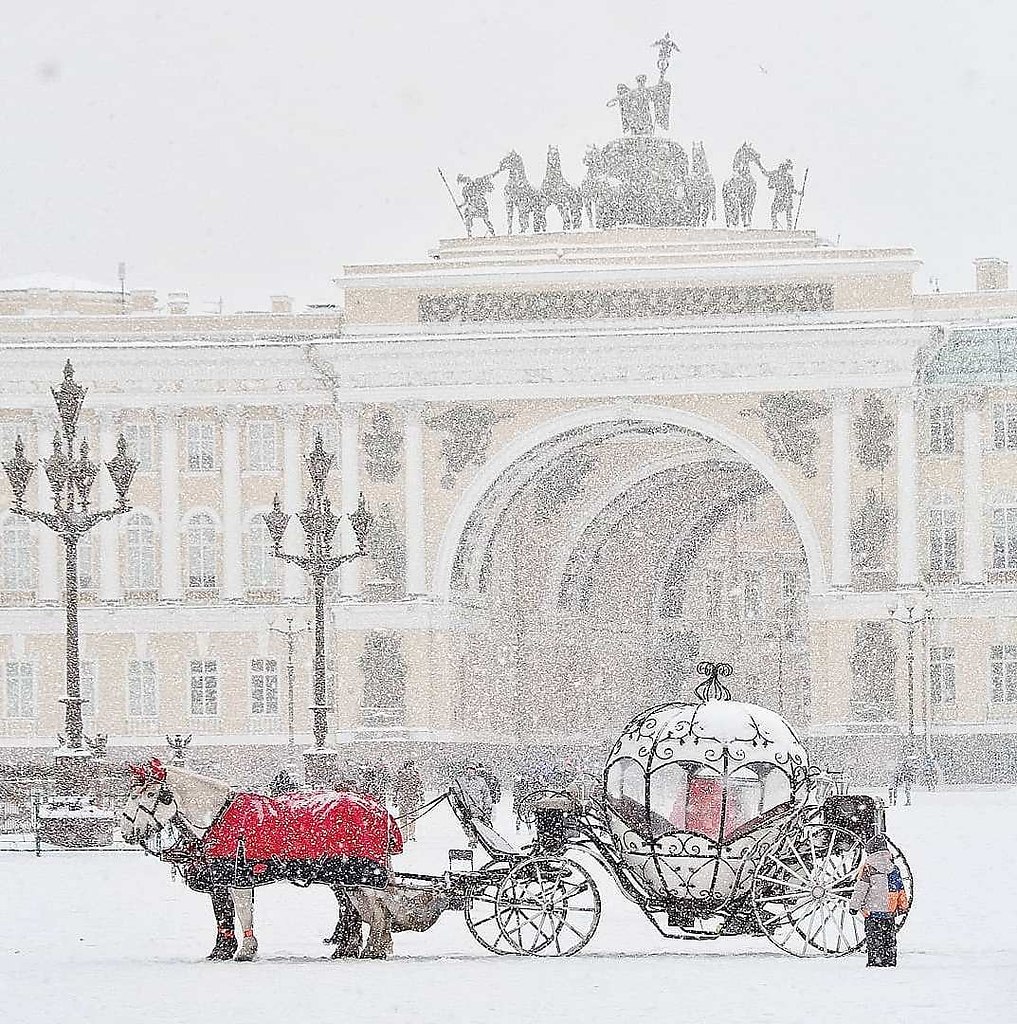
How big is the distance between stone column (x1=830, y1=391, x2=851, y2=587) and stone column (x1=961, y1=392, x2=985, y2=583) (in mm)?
2850

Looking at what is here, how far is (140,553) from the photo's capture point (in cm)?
6688

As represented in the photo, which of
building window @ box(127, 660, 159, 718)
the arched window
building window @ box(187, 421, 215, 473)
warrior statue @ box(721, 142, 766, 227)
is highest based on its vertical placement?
warrior statue @ box(721, 142, 766, 227)

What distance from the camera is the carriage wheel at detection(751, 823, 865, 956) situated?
17.9m

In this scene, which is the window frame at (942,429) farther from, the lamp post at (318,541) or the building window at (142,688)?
the lamp post at (318,541)

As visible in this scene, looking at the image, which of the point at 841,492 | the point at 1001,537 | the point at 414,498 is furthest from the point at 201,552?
the point at 1001,537

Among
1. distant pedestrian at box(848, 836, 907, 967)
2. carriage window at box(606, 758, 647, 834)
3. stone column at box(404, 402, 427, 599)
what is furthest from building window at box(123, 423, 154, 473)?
distant pedestrian at box(848, 836, 907, 967)

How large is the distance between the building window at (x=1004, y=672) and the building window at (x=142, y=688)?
18425mm

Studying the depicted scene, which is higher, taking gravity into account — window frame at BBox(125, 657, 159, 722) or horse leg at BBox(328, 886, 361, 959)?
horse leg at BBox(328, 886, 361, 959)

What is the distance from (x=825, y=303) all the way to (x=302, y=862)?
46.4 m

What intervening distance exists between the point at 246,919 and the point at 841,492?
45484mm

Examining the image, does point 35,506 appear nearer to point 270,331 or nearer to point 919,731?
point 270,331

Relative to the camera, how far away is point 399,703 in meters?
64.3

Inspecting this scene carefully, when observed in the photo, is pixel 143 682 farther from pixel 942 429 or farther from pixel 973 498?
pixel 973 498

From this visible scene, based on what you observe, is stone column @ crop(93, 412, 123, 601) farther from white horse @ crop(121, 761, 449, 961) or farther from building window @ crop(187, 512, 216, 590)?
white horse @ crop(121, 761, 449, 961)
